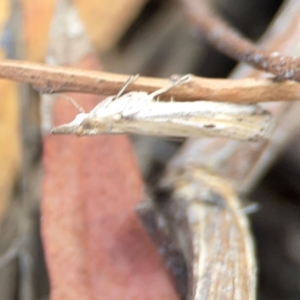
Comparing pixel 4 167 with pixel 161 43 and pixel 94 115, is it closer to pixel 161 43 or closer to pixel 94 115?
pixel 94 115

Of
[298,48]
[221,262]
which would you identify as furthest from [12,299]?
[298,48]

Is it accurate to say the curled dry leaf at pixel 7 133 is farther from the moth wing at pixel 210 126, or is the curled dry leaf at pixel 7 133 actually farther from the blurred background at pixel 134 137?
the moth wing at pixel 210 126

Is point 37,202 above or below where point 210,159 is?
below

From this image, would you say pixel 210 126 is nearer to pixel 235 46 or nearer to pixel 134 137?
pixel 235 46

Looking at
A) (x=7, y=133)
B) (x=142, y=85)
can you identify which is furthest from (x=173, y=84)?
(x=7, y=133)

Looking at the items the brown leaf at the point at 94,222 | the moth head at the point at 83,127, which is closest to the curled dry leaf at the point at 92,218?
the brown leaf at the point at 94,222

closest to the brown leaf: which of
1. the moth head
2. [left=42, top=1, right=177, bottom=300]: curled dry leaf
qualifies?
[left=42, top=1, right=177, bottom=300]: curled dry leaf
